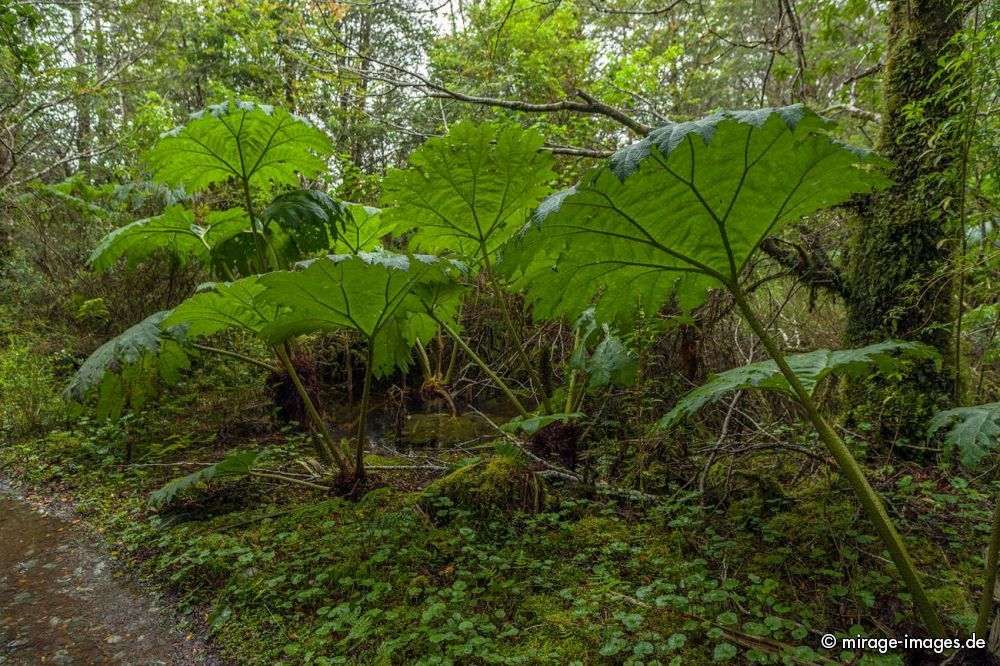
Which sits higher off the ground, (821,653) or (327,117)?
(327,117)

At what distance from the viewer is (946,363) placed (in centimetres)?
226

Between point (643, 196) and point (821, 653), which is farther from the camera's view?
point (643, 196)

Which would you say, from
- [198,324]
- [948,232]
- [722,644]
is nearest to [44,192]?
[198,324]

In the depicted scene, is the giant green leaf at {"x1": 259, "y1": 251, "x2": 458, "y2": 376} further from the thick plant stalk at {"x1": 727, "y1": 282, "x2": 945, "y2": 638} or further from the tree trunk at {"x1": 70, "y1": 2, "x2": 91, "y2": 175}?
the tree trunk at {"x1": 70, "y1": 2, "x2": 91, "y2": 175}

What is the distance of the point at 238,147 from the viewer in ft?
9.32

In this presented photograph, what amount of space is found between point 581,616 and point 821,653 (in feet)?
2.26

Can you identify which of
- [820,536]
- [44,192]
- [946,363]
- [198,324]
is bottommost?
[820,536]

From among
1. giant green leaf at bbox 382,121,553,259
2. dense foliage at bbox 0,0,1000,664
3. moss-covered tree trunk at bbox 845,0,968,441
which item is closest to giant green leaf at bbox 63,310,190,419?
dense foliage at bbox 0,0,1000,664

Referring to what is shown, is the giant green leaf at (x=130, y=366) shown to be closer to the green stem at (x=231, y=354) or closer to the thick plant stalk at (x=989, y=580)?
the green stem at (x=231, y=354)

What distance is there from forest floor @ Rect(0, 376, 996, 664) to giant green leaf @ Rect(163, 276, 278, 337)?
39.8 inches

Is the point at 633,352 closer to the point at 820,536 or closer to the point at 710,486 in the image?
the point at 710,486

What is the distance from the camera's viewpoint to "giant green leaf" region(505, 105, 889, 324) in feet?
4.36

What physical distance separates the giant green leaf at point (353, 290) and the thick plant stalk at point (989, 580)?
196 centimetres

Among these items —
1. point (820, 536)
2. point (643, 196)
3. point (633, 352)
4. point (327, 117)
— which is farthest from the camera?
point (327, 117)
